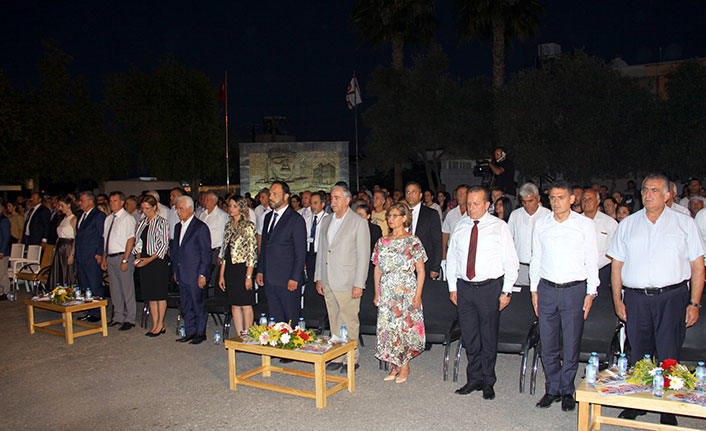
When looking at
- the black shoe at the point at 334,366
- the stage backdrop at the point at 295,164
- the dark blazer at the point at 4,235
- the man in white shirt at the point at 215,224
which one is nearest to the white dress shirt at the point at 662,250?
the black shoe at the point at 334,366

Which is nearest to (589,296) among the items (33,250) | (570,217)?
(570,217)

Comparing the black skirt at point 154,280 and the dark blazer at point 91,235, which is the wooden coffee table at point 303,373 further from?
the dark blazer at point 91,235

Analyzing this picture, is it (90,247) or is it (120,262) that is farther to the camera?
(90,247)

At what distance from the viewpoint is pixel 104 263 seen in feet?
29.3

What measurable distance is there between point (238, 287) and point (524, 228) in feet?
12.0

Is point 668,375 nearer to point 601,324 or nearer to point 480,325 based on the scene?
point 480,325

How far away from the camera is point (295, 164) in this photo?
867 inches

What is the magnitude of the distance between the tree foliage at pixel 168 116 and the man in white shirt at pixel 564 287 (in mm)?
26819

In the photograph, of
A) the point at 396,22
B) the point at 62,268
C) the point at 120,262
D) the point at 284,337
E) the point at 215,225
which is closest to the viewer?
the point at 284,337

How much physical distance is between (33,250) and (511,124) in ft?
55.8

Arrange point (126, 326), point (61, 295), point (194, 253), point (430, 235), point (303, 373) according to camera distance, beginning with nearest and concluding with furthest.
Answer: point (303, 373) < point (430, 235) < point (194, 253) < point (61, 295) < point (126, 326)

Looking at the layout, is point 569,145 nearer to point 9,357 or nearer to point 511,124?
point 511,124

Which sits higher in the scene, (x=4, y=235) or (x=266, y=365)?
(x=4, y=235)

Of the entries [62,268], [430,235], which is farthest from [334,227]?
[62,268]
